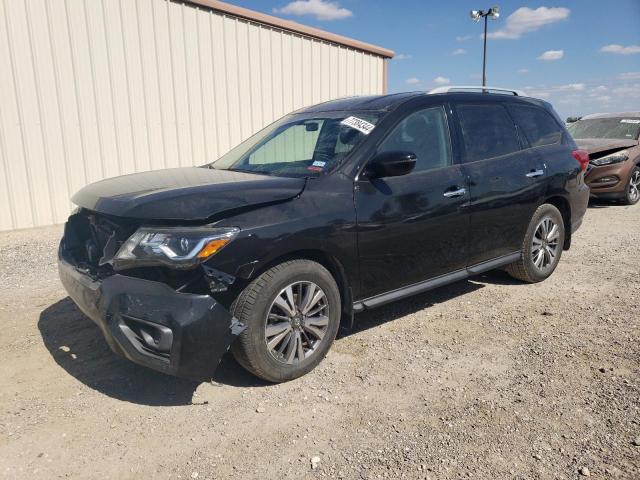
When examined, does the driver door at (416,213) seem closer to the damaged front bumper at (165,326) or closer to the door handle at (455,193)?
the door handle at (455,193)

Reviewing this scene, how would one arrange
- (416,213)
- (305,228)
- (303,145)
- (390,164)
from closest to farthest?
(305,228) < (390,164) < (416,213) < (303,145)

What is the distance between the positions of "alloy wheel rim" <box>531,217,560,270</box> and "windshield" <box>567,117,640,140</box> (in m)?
6.73

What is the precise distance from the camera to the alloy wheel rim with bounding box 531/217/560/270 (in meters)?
5.20

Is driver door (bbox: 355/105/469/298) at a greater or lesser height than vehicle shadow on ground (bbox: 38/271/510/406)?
greater

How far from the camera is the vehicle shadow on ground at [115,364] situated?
129 inches

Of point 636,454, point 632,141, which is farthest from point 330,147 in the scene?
point 632,141

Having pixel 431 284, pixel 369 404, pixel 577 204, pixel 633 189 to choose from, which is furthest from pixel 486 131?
pixel 633 189

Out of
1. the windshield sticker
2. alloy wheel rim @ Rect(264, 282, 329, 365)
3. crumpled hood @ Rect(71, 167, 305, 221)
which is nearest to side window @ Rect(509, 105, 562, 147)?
the windshield sticker

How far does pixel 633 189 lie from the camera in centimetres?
1052

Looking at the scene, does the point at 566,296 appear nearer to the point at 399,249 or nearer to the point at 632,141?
the point at 399,249

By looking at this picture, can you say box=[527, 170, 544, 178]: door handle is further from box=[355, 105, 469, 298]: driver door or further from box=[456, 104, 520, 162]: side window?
box=[355, 105, 469, 298]: driver door

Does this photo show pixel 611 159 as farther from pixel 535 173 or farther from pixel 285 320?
pixel 285 320

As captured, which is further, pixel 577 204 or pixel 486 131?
pixel 577 204

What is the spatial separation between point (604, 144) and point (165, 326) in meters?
10.1
